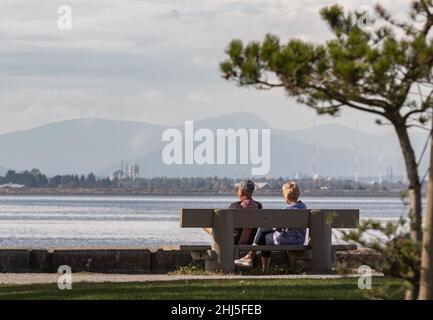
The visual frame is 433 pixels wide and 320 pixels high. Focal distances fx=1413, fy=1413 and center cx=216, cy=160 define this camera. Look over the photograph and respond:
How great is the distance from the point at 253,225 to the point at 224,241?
0.48m

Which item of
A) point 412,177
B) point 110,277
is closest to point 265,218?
point 110,277

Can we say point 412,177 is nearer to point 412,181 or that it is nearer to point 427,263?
point 412,181

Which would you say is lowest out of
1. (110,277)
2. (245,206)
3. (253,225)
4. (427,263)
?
(110,277)

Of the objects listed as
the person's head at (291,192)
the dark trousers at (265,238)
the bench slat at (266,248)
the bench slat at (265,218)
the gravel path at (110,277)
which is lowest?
the gravel path at (110,277)

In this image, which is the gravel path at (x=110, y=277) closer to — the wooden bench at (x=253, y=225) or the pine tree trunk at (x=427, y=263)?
the wooden bench at (x=253, y=225)

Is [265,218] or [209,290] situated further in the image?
[265,218]

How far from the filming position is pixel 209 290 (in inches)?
625

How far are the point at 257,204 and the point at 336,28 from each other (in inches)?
305

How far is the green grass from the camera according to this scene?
49.5ft

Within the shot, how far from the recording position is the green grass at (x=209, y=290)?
15.1 metres

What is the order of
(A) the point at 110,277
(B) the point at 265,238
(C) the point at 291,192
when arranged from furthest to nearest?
(C) the point at 291,192 < (B) the point at 265,238 < (A) the point at 110,277

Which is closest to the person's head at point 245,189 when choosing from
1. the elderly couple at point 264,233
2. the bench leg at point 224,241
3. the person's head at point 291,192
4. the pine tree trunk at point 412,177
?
the elderly couple at point 264,233
